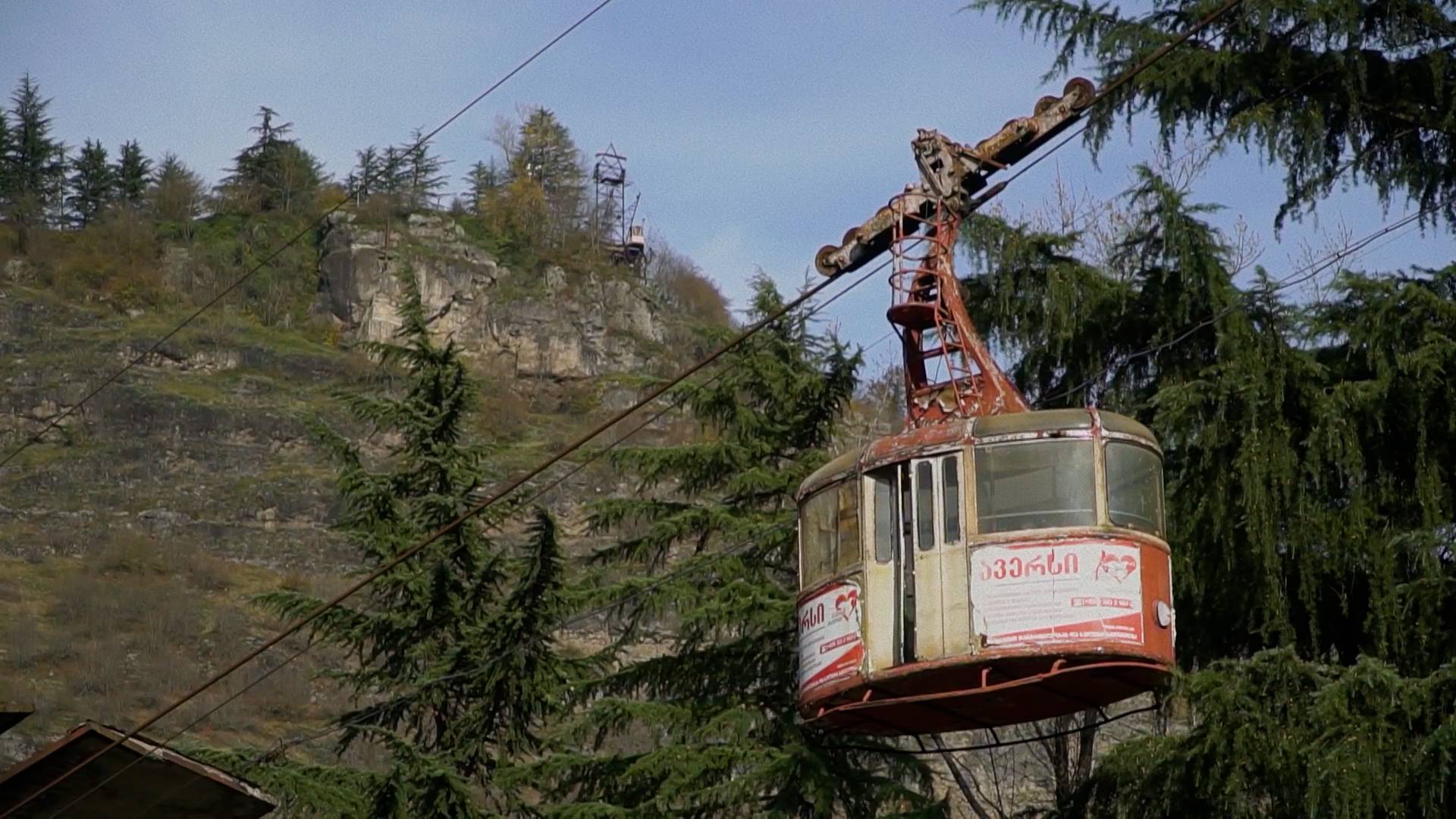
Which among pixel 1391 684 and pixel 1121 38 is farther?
pixel 1121 38

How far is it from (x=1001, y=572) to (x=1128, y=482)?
1.11 metres

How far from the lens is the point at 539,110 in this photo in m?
148

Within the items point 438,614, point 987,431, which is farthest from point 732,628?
point 987,431

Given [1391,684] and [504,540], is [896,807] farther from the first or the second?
[504,540]

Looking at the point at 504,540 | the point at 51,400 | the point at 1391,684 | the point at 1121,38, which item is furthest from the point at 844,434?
the point at 51,400

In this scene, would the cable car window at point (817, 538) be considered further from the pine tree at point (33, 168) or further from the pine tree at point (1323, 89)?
the pine tree at point (33, 168)

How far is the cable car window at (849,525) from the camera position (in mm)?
14617

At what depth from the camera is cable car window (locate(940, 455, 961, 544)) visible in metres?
13.9

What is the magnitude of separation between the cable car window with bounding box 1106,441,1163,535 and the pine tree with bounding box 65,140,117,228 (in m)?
139

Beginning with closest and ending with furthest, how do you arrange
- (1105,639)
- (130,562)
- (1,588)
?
(1105,639) < (1,588) < (130,562)

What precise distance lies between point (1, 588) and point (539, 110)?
210 ft

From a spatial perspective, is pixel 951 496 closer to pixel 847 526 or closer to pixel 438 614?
pixel 847 526

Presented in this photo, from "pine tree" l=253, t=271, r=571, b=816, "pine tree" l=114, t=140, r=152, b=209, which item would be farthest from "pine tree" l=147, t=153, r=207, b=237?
"pine tree" l=253, t=271, r=571, b=816

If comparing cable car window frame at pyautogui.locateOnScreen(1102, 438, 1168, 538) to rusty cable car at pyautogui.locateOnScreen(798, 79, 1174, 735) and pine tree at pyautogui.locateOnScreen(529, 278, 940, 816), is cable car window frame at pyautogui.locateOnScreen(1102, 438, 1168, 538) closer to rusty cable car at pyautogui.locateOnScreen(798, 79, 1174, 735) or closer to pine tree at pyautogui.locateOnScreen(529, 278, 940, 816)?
rusty cable car at pyautogui.locateOnScreen(798, 79, 1174, 735)
